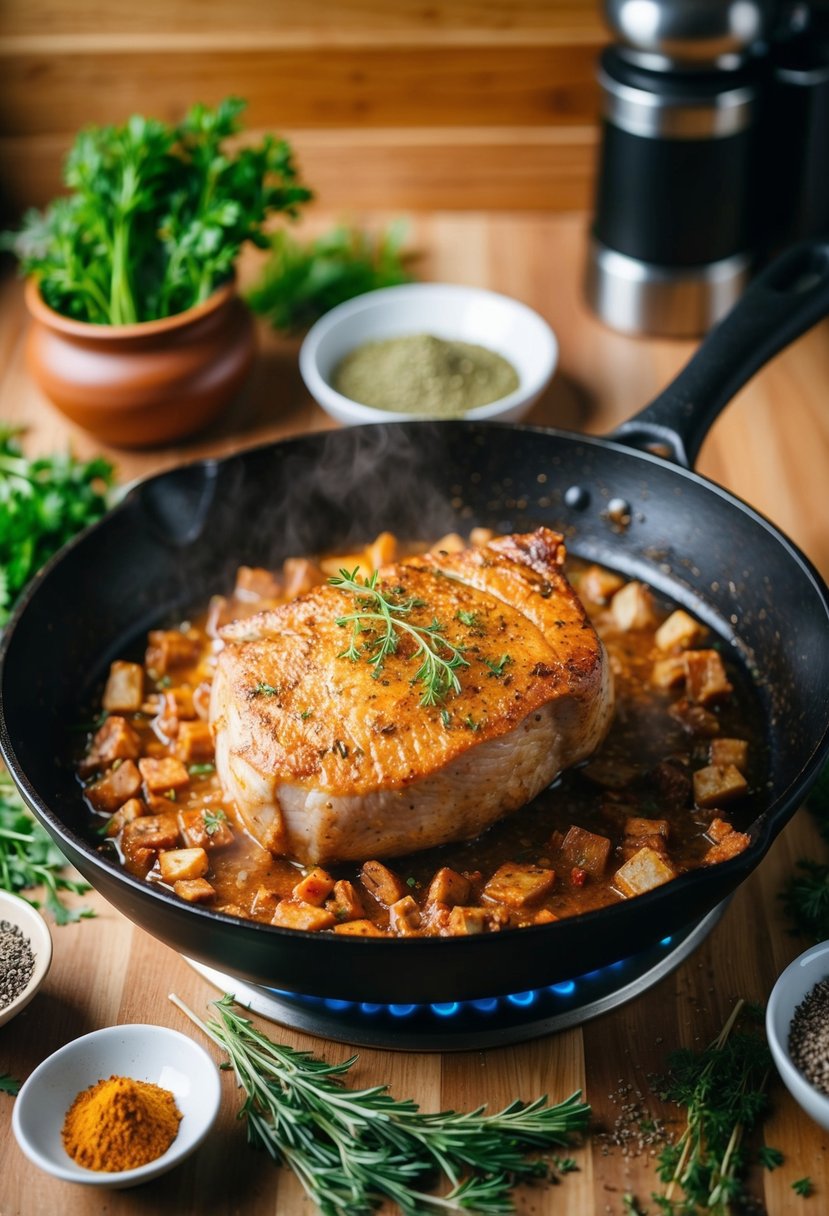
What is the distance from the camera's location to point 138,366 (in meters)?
3.53

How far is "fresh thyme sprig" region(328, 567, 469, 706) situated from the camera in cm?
227

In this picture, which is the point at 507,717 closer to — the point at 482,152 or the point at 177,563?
the point at 177,563

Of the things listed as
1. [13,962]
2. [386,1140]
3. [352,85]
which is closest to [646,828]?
[386,1140]

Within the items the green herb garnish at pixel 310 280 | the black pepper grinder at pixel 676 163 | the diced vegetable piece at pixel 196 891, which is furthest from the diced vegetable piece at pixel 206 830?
the black pepper grinder at pixel 676 163

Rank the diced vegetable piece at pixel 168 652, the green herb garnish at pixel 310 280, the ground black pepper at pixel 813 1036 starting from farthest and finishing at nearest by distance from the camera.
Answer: the green herb garnish at pixel 310 280 → the diced vegetable piece at pixel 168 652 → the ground black pepper at pixel 813 1036

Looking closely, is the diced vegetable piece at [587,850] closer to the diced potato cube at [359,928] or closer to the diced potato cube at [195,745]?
the diced potato cube at [359,928]

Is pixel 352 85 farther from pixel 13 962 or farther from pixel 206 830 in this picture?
pixel 13 962

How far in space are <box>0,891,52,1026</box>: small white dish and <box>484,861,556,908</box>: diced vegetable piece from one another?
814 millimetres

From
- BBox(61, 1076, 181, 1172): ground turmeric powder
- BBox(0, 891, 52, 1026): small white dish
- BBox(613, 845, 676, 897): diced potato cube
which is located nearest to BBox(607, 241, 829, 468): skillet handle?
BBox(613, 845, 676, 897): diced potato cube

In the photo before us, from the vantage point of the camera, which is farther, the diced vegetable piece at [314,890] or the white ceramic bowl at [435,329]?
the white ceramic bowl at [435,329]

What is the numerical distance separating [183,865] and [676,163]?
8.88 feet

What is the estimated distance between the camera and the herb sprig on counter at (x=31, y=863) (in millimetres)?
2500

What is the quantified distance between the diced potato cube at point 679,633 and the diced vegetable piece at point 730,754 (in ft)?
1.10

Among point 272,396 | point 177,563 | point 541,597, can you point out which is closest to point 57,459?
point 177,563
